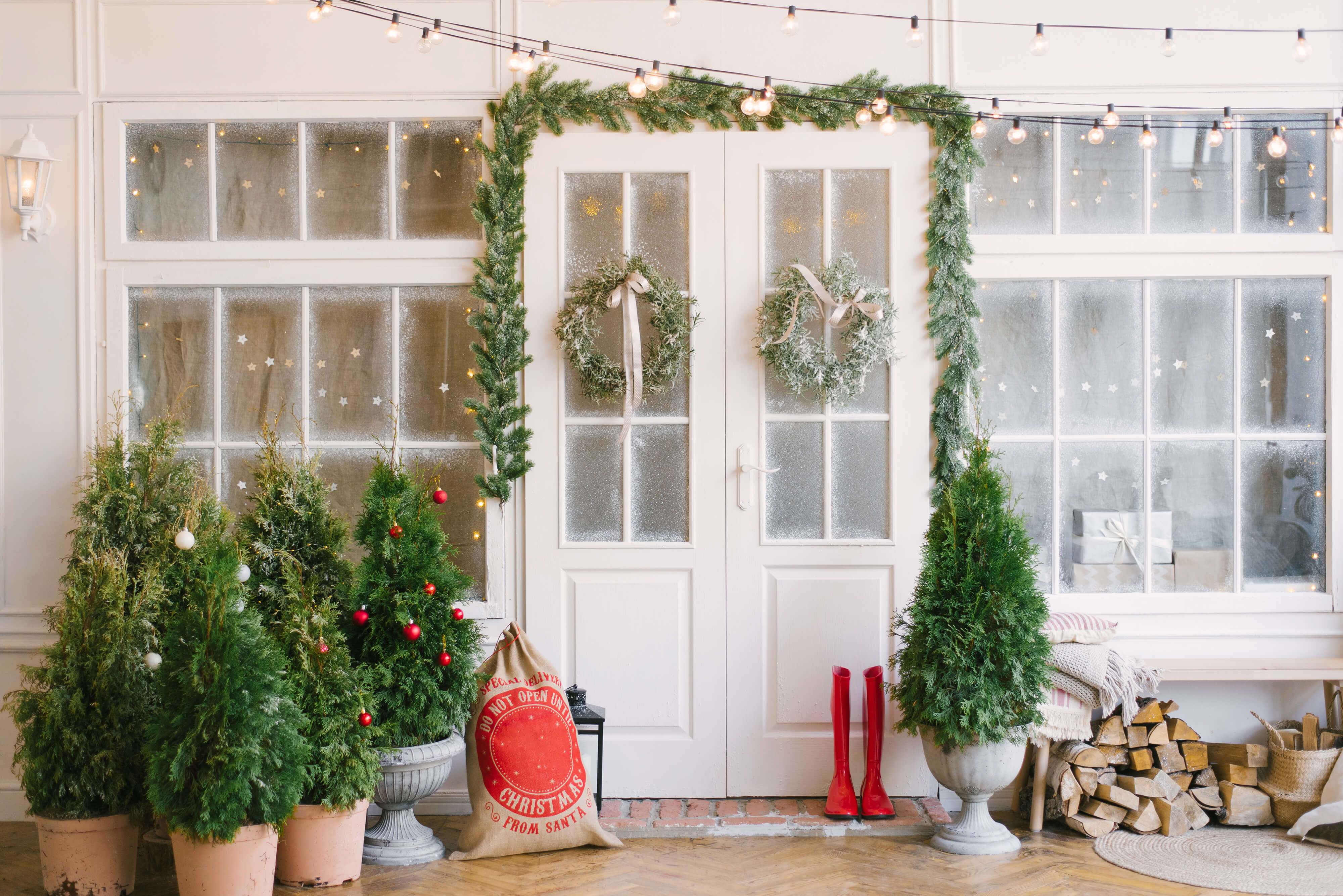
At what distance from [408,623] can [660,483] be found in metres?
1.09

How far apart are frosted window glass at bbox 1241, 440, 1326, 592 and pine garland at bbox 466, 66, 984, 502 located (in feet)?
3.82

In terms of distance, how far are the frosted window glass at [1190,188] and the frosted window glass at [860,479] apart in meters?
1.37

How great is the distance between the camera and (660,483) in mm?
3754

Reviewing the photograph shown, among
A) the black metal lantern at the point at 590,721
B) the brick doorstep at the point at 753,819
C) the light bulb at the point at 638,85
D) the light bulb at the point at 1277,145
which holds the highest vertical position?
the light bulb at the point at 638,85

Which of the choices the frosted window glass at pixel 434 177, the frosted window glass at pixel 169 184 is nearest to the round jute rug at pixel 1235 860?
the frosted window glass at pixel 434 177

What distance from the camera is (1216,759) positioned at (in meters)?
3.60

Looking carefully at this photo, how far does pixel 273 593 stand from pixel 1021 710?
8.00ft

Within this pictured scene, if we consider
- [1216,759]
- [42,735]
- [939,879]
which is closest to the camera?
[42,735]

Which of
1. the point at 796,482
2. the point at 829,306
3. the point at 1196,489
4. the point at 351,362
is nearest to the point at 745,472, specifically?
the point at 796,482

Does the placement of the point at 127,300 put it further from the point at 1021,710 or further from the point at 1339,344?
the point at 1339,344

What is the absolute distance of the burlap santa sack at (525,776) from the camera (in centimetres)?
322

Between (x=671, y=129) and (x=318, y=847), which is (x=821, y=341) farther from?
(x=318, y=847)

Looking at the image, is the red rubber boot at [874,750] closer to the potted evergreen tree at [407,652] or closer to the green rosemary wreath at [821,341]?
the green rosemary wreath at [821,341]

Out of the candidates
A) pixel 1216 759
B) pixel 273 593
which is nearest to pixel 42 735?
pixel 273 593
